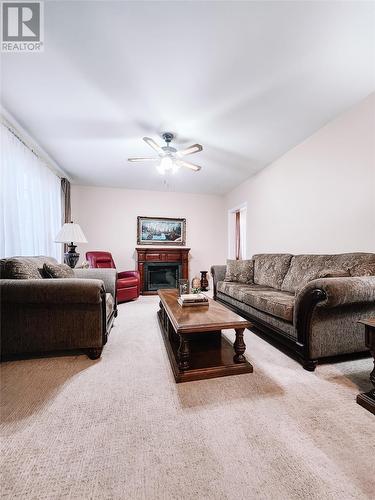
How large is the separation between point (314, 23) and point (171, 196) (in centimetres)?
447

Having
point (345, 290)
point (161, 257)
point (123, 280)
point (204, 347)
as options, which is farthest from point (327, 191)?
point (161, 257)

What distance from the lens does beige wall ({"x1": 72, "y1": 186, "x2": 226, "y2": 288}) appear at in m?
5.34

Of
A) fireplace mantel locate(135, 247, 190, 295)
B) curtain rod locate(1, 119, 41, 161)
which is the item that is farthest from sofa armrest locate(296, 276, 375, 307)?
Answer: fireplace mantel locate(135, 247, 190, 295)

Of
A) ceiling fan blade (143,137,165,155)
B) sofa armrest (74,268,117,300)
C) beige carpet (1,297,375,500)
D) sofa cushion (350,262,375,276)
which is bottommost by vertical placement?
beige carpet (1,297,375,500)

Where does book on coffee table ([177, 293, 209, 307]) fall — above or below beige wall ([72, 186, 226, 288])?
Answer: below

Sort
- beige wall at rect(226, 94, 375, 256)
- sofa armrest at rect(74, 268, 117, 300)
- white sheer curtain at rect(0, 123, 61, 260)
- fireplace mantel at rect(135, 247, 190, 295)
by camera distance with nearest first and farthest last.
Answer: beige wall at rect(226, 94, 375, 256) < white sheer curtain at rect(0, 123, 61, 260) < sofa armrest at rect(74, 268, 117, 300) < fireplace mantel at rect(135, 247, 190, 295)

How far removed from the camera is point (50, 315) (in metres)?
1.84

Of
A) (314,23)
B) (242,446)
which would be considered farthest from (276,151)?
(242,446)

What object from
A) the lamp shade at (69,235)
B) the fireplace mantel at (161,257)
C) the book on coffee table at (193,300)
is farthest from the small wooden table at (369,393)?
the fireplace mantel at (161,257)

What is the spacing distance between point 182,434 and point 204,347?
900 millimetres

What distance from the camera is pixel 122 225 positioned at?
5516 millimetres

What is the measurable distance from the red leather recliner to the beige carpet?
2218 mm

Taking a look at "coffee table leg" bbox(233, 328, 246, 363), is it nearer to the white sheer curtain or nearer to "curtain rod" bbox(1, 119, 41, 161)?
the white sheer curtain

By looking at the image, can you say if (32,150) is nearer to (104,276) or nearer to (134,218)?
(104,276)
